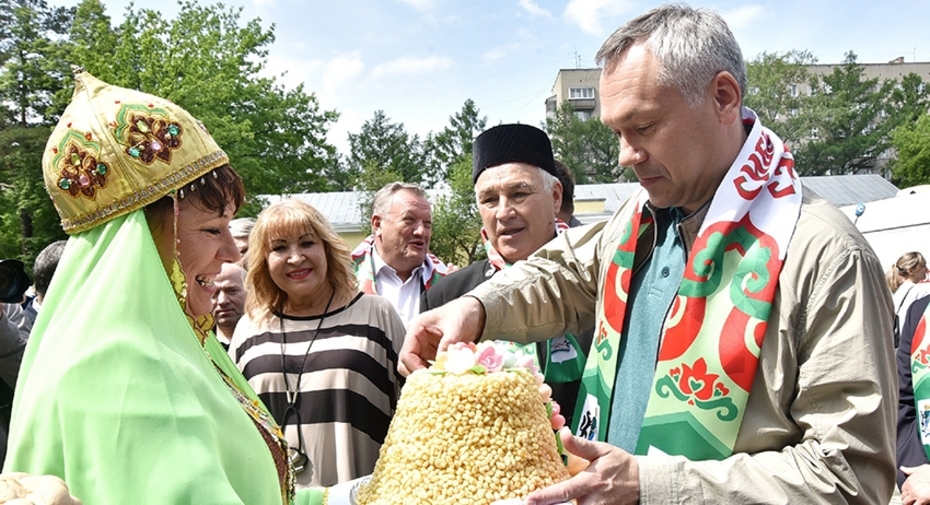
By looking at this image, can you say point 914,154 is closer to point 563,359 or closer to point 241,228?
point 241,228

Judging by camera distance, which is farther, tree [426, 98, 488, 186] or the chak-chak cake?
tree [426, 98, 488, 186]

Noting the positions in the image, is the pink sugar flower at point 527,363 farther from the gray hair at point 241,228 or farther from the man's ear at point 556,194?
the gray hair at point 241,228

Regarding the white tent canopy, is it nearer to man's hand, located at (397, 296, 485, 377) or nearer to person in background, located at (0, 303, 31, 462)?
man's hand, located at (397, 296, 485, 377)

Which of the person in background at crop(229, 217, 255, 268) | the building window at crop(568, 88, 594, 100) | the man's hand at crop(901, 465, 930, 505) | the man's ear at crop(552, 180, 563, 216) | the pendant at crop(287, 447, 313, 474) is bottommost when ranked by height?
the man's hand at crop(901, 465, 930, 505)

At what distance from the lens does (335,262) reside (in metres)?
4.11

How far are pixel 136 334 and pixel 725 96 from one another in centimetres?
192

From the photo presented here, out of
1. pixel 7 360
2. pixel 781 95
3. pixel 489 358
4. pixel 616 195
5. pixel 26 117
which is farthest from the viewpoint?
pixel 781 95

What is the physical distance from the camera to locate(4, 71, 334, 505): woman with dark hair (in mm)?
1741

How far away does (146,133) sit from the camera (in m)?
2.15

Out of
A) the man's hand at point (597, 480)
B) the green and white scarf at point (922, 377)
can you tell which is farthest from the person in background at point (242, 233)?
the green and white scarf at point (922, 377)

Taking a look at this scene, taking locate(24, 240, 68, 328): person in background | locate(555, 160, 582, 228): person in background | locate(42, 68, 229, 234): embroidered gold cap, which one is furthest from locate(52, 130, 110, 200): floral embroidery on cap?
locate(555, 160, 582, 228): person in background

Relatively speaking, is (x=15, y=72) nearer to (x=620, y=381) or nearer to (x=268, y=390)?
(x=268, y=390)

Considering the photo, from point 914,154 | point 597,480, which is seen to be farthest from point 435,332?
point 914,154

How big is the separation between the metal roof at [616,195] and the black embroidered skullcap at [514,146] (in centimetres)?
3081
